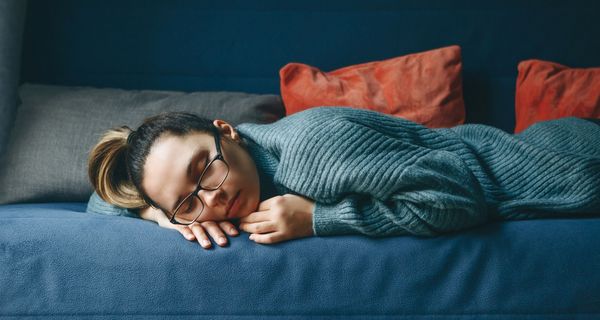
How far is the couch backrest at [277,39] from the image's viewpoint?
5.92ft

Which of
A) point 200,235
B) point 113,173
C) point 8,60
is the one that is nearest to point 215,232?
point 200,235

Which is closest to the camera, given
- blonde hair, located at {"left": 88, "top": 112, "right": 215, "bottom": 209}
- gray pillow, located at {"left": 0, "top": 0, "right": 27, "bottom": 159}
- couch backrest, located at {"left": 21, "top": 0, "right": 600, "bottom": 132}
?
blonde hair, located at {"left": 88, "top": 112, "right": 215, "bottom": 209}

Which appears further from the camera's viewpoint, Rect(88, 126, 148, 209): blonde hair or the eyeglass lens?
Rect(88, 126, 148, 209): blonde hair

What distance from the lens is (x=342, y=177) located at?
1.03m

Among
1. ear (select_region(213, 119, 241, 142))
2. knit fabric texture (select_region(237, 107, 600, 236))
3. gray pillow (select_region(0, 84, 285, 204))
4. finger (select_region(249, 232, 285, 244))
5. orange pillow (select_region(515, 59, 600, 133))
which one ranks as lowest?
gray pillow (select_region(0, 84, 285, 204))

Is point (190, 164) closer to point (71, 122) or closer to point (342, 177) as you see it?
point (342, 177)

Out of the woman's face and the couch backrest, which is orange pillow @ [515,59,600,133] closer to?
the couch backrest

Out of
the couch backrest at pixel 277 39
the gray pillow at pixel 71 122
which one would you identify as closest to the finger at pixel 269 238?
the gray pillow at pixel 71 122

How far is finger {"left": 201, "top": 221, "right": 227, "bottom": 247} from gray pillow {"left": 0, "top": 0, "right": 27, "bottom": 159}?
936 mm

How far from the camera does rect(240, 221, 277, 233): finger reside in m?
1.03

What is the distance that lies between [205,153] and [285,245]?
26 centimetres

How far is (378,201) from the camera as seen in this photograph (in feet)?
3.49

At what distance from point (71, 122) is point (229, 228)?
79 centimetres

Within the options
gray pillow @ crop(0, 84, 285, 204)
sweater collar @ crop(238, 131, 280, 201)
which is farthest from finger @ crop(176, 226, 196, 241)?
gray pillow @ crop(0, 84, 285, 204)
